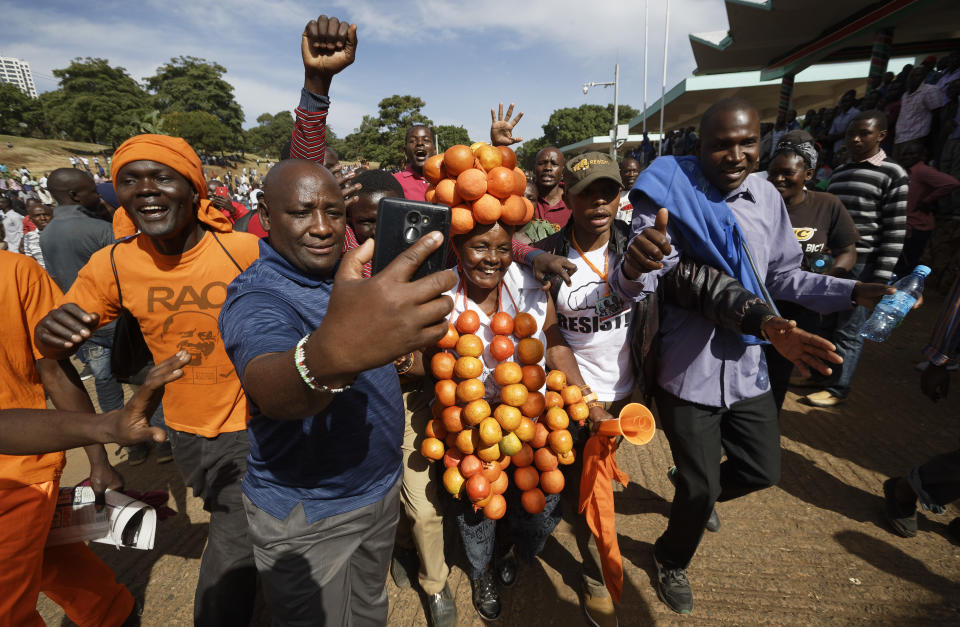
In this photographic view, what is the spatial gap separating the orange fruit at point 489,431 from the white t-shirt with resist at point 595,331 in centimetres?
79

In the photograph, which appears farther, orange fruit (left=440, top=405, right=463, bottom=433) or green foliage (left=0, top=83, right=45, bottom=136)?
green foliage (left=0, top=83, right=45, bottom=136)

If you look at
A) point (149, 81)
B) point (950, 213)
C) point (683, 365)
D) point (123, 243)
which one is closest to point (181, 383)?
point (123, 243)

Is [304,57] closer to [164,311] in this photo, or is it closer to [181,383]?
[164,311]

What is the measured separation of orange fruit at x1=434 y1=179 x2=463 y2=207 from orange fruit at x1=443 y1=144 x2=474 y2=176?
63 mm

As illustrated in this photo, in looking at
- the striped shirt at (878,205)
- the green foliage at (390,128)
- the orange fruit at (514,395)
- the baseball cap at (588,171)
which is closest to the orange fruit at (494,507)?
the orange fruit at (514,395)

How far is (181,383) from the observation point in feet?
7.06

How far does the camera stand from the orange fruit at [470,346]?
7.02 ft

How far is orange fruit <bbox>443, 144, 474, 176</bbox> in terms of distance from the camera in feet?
6.72

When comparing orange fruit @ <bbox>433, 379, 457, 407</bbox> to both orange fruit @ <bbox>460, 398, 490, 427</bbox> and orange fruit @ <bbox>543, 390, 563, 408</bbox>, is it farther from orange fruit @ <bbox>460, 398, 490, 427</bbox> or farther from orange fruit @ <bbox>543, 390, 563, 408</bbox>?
orange fruit @ <bbox>543, 390, 563, 408</bbox>

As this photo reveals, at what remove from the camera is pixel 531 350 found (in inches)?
87.0

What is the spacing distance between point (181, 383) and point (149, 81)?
90392mm

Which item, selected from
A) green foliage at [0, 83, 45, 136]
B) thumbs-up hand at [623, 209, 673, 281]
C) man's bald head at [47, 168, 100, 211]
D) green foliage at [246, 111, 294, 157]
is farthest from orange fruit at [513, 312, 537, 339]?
green foliage at [246, 111, 294, 157]

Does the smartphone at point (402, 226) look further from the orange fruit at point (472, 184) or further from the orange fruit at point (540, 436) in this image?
the orange fruit at point (540, 436)

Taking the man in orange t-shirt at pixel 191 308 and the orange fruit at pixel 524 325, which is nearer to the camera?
the man in orange t-shirt at pixel 191 308
